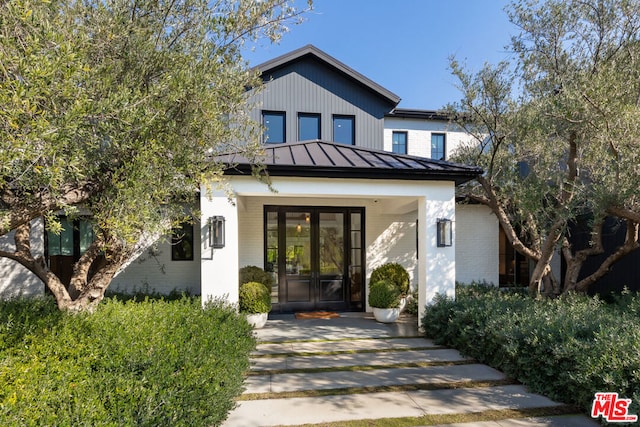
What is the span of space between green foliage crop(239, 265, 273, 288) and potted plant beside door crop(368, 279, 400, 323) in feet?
8.76

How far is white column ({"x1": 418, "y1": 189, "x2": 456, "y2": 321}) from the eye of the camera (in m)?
6.77

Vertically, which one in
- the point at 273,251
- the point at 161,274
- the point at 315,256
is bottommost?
the point at 161,274

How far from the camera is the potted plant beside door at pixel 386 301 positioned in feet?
24.8

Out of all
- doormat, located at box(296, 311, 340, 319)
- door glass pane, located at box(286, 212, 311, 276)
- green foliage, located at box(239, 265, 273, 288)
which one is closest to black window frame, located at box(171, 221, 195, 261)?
green foliage, located at box(239, 265, 273, 288)

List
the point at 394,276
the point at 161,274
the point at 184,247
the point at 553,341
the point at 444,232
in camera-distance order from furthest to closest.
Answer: the point at 184,247
the point at 161,274
the point at 394,276
the point at 444,232
the point at 553,341

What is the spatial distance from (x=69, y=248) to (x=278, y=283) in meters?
5.50

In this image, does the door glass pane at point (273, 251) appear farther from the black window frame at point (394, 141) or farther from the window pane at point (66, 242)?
the black window frame at point (394, 141)

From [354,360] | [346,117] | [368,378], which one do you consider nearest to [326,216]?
[346,117]

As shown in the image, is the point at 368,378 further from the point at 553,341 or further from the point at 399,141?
the point at 399,141

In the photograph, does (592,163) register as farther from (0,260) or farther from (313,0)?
(0,260)

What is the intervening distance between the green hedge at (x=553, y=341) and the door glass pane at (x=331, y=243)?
3.28 m

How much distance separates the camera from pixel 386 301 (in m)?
7.57

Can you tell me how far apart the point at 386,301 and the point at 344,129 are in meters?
6.04

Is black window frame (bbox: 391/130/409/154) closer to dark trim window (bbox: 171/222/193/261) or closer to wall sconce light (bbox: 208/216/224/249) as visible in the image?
dark trim window (bbox: 171/222/193/261)
